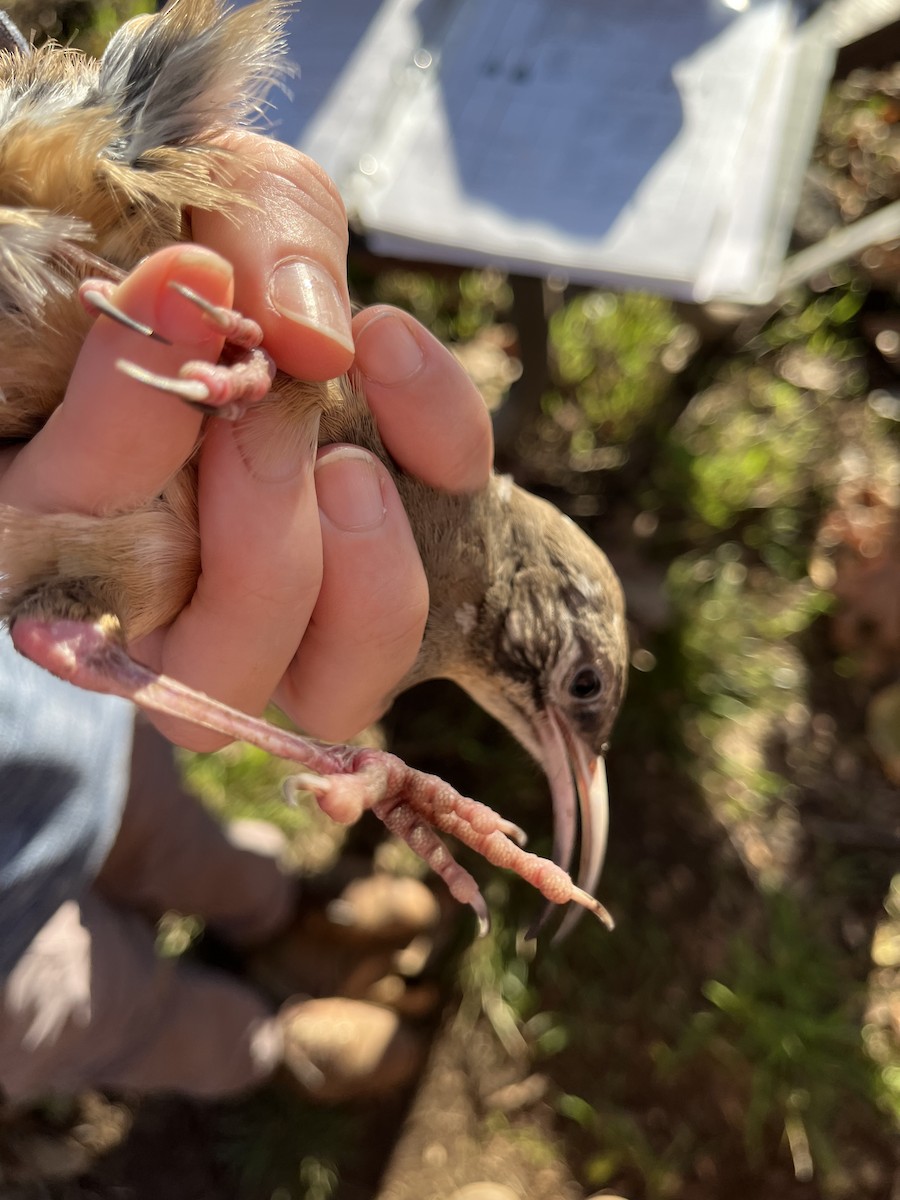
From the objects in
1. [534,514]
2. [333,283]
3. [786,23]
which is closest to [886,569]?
[786,23]

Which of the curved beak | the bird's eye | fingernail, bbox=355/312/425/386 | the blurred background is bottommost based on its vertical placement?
the blurred background

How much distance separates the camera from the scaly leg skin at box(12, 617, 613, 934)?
49.6 inches

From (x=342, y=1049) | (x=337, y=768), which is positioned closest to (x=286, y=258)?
(x=337, y=768)

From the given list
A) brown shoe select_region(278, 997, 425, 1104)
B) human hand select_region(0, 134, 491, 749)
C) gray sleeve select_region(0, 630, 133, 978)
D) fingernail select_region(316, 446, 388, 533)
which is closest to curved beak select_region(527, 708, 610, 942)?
human hand select_region(0, 134, 491, 749)

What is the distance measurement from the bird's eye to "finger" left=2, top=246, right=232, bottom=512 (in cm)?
108

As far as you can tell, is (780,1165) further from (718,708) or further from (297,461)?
(297,461)

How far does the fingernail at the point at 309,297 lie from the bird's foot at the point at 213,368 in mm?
55

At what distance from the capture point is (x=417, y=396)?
5.06ft

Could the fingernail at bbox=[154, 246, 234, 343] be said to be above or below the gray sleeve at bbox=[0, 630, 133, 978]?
above

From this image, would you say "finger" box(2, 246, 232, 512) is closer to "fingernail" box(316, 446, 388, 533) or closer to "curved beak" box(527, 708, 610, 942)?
"fingernail" box(316, 446, 388, 533)

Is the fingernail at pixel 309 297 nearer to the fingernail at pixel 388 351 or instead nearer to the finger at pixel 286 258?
the finger at pixel 286 258

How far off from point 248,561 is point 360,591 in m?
0.23

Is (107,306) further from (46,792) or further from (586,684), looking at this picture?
(586,684)

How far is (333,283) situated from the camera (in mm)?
1314
